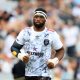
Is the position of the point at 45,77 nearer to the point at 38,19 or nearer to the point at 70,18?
the point at 38,19

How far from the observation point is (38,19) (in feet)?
18.9

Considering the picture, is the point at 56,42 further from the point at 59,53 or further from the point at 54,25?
the point at 54,25

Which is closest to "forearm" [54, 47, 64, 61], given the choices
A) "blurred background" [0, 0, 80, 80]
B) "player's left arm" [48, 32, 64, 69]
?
"player's left arm" [48, 32, 64, 69]

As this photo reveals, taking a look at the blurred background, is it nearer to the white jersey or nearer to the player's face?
the white jersey

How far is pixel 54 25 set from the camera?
11219mm

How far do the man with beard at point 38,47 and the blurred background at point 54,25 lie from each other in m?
4.69

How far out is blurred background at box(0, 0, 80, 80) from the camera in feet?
35.9

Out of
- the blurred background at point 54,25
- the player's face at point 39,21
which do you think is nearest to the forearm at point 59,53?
the player's face at point 39,21

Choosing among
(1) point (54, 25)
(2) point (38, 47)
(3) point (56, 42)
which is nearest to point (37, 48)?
(2) point (38, 47)

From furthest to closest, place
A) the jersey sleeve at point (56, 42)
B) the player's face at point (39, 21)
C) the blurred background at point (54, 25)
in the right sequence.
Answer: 1. the blurred background at point (54, 25)
2. the jersey sleeve at point (56, 42)
3. the player's face at point (39, 21)

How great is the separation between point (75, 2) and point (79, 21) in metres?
0.57

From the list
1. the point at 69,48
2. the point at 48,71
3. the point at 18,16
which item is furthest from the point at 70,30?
the point at 48,71

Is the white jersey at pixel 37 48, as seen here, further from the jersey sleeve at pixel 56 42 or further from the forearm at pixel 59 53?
the forearm at pixel 59 53

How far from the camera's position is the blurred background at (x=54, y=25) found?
1095 cm
